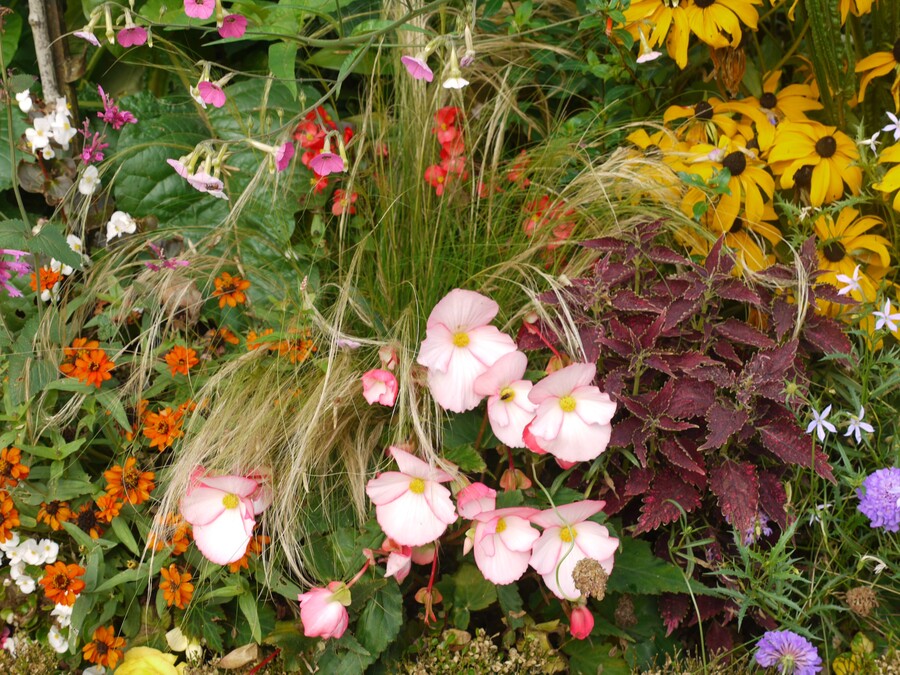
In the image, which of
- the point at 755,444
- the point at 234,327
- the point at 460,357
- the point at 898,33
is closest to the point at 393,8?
the point at 234,327

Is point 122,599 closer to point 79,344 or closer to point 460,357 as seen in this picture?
point 79,344

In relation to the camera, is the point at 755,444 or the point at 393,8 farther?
the point at 393,8

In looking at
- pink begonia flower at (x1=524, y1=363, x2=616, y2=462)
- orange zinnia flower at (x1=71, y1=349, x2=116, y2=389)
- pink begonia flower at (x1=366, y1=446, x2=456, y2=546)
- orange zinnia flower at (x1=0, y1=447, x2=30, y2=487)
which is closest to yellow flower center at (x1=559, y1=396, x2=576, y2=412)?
pink begonia flower at (x1=524, y1=363, x2=616, y2=462)

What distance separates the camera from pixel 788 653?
1482mm

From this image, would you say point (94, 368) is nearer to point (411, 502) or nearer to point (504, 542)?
point (411, 502)

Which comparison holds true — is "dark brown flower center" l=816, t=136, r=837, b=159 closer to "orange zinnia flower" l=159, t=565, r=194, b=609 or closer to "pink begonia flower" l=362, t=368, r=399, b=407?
"pink begonia flower" l=362, t=368, r=399, b=407

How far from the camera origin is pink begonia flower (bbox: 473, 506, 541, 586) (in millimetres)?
1520

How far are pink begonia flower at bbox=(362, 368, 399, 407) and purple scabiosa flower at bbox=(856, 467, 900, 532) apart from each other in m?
0.82

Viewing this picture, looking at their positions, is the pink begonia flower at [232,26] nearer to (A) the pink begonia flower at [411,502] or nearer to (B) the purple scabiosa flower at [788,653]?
(A) the pink begonia flower at [411,502]

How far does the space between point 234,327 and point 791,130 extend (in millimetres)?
1332

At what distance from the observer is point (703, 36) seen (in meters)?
1.93

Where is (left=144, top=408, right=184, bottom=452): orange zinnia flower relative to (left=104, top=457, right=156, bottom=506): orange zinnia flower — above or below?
above

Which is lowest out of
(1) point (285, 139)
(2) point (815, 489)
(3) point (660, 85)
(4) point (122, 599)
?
(4) point (122, 599)

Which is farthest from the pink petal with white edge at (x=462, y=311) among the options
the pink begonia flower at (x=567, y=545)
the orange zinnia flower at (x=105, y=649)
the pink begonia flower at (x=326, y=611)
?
the orange zinnia flower at (x=105, y=649)
